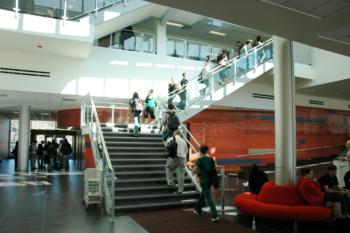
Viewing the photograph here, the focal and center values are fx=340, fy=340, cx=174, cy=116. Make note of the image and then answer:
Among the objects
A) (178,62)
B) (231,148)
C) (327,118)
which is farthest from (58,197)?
(327,118)

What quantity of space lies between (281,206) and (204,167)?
1.72 m

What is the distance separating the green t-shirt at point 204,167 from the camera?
719 cm

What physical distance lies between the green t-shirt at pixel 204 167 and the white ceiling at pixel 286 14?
2.90 metres

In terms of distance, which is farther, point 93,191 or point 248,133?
point 248,133

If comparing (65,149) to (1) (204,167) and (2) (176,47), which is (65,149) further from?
(1) (204,167)

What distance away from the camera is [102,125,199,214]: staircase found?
8336 mm

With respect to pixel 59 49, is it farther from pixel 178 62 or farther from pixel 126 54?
pixel 178 62

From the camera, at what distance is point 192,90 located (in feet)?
45.8

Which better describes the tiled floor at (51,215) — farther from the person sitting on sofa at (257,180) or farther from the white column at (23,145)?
the white column at (23,145)

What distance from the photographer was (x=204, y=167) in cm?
722

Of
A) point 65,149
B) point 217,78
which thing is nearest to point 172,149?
point 217,78

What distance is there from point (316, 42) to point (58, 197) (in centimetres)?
771

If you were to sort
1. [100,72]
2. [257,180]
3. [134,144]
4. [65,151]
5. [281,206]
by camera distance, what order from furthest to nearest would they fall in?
[65,151], [100,72], [134,144], [257,180], [281,206]

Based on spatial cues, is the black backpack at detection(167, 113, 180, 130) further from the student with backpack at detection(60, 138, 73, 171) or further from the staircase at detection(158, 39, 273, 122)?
the student with backpack at detection(60, 138, 73, 171)
